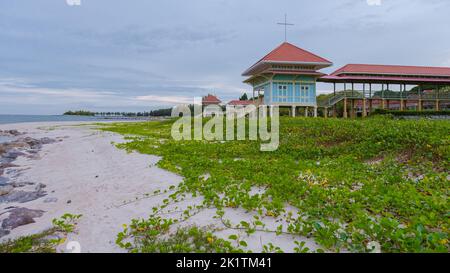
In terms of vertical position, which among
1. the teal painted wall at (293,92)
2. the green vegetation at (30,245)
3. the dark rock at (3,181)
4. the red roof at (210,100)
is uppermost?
the red roof at (210,100)

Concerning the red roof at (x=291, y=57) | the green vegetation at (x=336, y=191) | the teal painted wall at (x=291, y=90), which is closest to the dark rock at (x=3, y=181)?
the green vegetation at (x=336, y=191)

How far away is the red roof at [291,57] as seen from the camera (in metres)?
28.2

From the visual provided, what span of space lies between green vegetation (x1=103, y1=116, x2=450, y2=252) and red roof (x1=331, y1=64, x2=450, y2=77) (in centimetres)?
2273

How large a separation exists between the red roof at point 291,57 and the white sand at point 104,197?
19017 mm

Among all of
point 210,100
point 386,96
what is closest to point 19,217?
point 386,96

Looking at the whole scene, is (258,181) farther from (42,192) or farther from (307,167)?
(42,192)

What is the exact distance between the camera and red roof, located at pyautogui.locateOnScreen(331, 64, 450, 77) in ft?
110

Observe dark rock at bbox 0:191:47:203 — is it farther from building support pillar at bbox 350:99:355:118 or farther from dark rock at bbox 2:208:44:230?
building support pillar at bbox 350:99:355:118

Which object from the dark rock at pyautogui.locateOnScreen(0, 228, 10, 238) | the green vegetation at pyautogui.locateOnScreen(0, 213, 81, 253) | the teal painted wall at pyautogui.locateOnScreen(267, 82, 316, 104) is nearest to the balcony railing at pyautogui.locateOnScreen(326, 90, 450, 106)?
the teal painted wall at pyautogui.locateOnScreen(267, 82, 316, 104)

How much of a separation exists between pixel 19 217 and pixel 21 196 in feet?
7.09

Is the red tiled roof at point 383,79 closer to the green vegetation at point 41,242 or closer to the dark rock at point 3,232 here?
the green vegetation at point 41,242

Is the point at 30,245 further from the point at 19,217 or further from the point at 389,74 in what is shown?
the point at 389,74

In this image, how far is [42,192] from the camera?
26.2 ft
